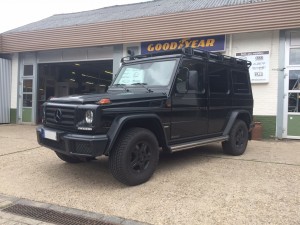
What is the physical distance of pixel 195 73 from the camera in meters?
5.62

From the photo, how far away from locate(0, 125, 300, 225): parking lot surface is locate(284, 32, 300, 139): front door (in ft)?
9.52

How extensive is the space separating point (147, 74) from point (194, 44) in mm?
Result: 5796

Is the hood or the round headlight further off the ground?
the hood

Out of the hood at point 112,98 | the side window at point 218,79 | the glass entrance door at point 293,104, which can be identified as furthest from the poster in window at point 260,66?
the hood at point 112,98

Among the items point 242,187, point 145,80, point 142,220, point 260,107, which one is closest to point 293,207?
point 242,187

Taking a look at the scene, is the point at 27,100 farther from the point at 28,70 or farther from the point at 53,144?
the point at 53,144

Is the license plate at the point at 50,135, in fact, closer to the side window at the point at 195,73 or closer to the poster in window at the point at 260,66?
the side window at the point at 195,73

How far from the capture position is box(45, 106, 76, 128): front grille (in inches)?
182

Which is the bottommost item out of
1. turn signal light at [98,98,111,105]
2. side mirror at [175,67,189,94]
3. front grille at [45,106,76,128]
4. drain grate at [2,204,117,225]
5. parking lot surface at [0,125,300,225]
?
drain grate at [2,204,117,225]

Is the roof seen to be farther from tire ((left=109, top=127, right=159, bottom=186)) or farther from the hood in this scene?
tire ((left=109, top=127, right=159, bottom=186))

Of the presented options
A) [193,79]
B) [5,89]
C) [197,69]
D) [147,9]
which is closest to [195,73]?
[193,79]

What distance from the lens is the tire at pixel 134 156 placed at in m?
4.54

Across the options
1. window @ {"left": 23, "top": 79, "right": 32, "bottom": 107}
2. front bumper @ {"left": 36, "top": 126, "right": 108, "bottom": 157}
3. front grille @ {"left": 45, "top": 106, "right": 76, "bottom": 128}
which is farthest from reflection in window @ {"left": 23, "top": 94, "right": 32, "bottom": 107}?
front bumper @ {"left": 36, "top": 126, "right": 108, "bottom": 157}

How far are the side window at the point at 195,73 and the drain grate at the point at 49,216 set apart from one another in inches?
117
